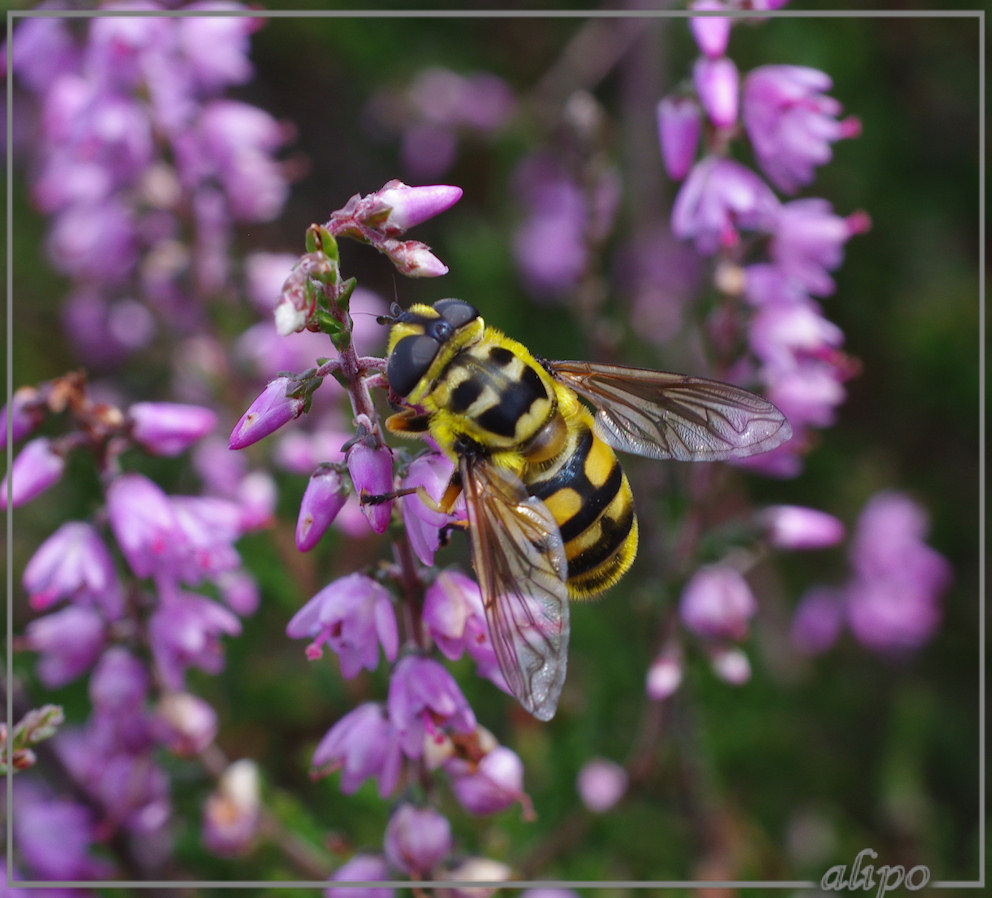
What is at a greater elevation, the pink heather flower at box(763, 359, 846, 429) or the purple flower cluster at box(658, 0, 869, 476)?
the purple flower cluster at box(658, 0, 869, 476)

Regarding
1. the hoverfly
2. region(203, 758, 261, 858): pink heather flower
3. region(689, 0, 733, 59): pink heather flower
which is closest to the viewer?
the hoverfly

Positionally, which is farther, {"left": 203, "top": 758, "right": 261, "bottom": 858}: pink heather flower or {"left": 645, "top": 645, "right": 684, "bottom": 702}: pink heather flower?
{"left": 645, "top": 645, "right": 684, "bottom": 702}: pink heather flower

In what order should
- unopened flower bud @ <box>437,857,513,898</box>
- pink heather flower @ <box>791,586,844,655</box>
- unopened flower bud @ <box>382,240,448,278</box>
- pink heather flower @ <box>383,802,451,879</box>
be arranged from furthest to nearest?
pink heather flower @ <box>791,586,844,655</box>, unopened flower bud @ <box>437,857,513,898</box>, pink heather flower @ <box>383,802,451,879</box>, unopened flower bud @ <box>382,240,448,278</box>

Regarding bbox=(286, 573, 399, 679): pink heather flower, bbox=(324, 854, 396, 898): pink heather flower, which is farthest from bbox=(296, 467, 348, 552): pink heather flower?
bbox=(324, 854, 396, 898): pink heather flower

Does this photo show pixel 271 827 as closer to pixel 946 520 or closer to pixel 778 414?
pixel 778 414

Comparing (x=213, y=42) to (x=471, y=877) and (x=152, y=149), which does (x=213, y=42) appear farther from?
(x=471, y=877)

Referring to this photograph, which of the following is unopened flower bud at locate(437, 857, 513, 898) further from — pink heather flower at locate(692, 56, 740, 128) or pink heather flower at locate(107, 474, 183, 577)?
pink heather flower at locate(692, 56, 740, 128)
